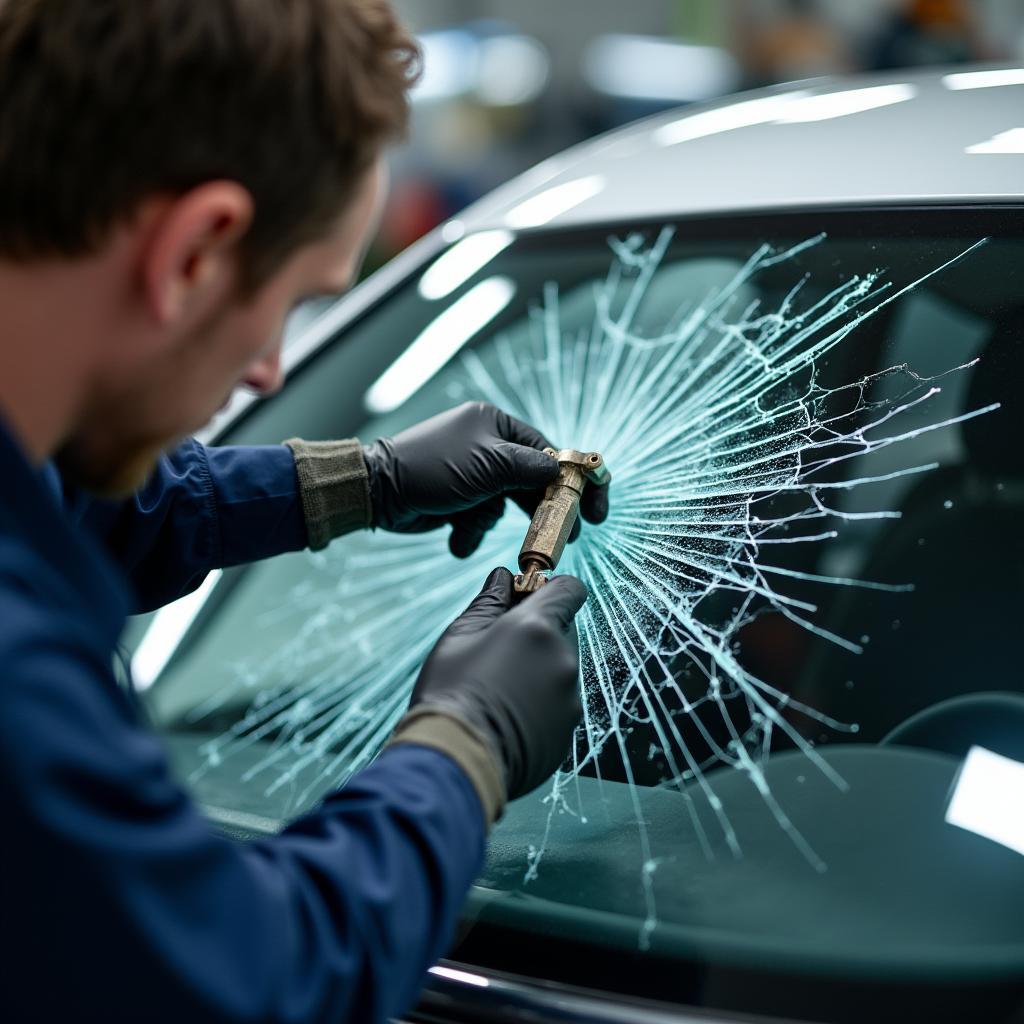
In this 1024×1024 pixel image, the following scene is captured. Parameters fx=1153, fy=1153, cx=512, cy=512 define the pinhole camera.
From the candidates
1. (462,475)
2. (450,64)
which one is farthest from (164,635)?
(450,64)

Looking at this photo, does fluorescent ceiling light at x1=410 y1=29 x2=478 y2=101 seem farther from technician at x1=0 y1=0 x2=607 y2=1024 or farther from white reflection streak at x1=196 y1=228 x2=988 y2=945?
technician at x1=0 y1=0 x2=607 y2=1024

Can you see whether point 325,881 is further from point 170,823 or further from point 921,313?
point 921,313

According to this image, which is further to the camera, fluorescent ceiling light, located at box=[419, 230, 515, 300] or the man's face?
fluorescent ceiling light, located at box=[419, 230, 515, 300]

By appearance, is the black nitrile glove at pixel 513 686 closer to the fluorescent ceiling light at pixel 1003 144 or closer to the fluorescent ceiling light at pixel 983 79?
the fluorescent ceiling light at pixel 1003 144

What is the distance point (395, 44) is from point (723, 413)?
1.98ft

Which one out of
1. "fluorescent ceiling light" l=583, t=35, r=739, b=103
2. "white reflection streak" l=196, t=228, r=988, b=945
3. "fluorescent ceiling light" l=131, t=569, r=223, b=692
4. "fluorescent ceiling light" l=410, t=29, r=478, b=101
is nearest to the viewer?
"white reflection streak" l=196, t=228, r=988, b=945

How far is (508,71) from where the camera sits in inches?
330

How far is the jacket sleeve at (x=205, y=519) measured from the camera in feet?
4.48

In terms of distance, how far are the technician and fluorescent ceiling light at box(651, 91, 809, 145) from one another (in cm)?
94

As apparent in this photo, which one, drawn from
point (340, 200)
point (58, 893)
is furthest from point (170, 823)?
point (340, 200)

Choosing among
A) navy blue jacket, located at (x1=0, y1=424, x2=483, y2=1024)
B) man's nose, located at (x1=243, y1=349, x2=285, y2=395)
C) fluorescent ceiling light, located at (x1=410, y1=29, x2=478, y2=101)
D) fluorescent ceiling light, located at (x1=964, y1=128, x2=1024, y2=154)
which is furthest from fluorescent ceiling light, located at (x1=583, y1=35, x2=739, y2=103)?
navy blue jacket, located at (x1=0, y1=424, x2=483, y2=1024)

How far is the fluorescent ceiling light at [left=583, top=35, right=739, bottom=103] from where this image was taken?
8.45m

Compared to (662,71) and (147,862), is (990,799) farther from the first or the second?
(662,71)

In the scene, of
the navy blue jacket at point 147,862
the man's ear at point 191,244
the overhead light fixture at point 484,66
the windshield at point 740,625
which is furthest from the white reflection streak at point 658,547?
the overhead light fixture at point 484,66
